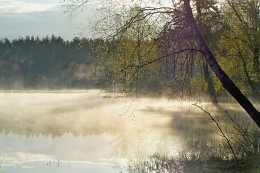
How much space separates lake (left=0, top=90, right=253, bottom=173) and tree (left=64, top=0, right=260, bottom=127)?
1.85 metres

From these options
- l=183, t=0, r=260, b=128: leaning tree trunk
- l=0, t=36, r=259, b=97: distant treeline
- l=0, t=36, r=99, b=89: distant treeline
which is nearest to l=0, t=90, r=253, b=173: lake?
l=0, t=36, r=259, b=97: distant treeline

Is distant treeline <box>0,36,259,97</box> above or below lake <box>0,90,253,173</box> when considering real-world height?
above

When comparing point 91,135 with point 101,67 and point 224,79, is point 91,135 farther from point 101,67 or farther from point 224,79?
point 224,79

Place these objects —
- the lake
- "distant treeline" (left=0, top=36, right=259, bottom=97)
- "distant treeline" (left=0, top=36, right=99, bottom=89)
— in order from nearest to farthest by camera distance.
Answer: "distant treeline" (left=0, top=36, right=259, bottom=97) < the lake < "distant treeline" (left=0, top=36, right=99, bottom=89)

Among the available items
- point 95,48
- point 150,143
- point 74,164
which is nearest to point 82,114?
point 150,143

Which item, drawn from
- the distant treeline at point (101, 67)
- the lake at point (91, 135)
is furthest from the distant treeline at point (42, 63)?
the lake at point (91, 135)

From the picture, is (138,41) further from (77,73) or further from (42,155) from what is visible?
(77,73)

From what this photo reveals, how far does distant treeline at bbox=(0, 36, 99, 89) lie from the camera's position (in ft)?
287

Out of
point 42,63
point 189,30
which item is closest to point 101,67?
point 189,30

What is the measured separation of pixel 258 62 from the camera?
2781 cm

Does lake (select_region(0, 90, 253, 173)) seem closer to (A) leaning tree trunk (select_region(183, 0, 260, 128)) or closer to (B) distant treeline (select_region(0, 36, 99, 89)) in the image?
(A) leaning tree trunk (select_region(183, 0, 260, 128))

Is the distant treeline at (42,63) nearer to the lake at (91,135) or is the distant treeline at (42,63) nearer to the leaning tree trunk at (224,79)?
the lake at (91,135)

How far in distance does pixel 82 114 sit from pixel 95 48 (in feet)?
72.5

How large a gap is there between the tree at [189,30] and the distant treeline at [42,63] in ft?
233
